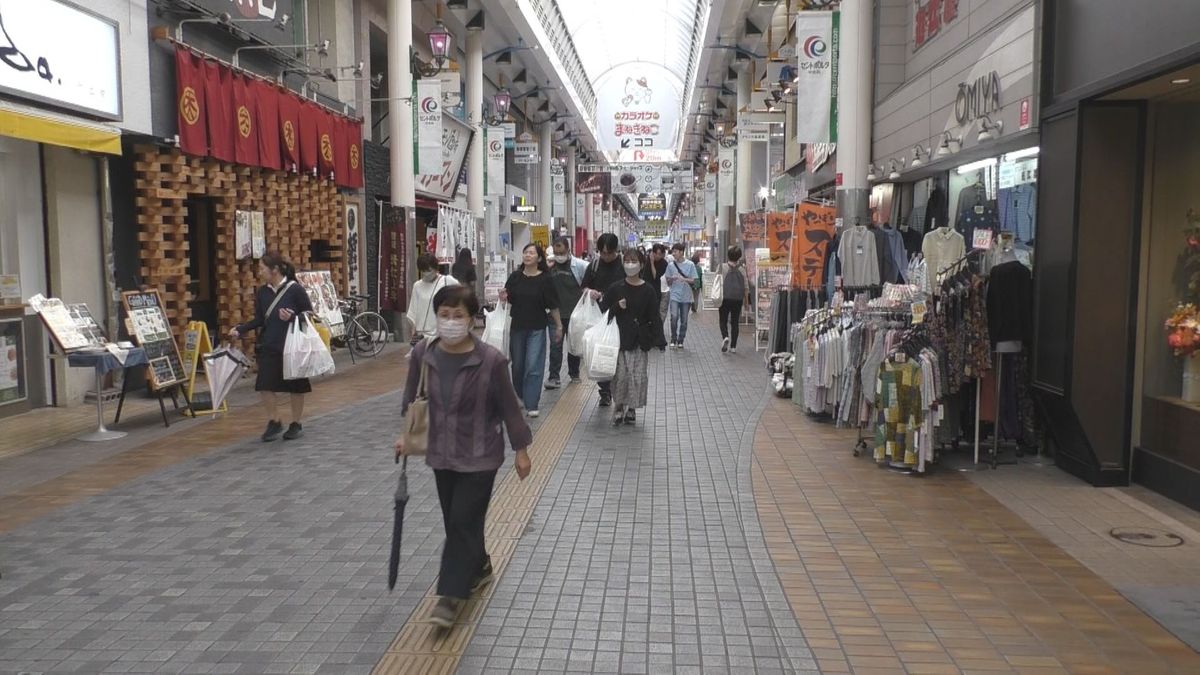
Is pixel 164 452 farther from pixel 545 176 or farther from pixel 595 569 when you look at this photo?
pixel 545 176

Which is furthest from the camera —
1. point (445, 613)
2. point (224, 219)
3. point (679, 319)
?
point (679, 319)

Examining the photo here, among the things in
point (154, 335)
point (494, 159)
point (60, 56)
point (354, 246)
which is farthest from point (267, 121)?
point (494, 159)

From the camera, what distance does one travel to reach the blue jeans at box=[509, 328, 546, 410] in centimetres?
944

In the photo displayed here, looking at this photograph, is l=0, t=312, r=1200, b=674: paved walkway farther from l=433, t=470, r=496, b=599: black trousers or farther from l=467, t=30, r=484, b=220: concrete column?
l=467, t=30, r=484, b=220: concrete column

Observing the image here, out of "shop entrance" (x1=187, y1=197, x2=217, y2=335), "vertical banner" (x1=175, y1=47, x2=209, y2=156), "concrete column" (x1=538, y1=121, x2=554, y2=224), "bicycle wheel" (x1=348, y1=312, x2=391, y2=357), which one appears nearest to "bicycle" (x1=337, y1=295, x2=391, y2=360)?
"bicycle wheel" (x1=348, y1=312, x2=391, y2=357)

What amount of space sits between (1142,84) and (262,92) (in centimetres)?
1052

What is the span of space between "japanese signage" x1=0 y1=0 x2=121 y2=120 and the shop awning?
202 mm

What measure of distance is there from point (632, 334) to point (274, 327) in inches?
126

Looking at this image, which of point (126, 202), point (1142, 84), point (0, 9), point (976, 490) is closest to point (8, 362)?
point (126, 202)

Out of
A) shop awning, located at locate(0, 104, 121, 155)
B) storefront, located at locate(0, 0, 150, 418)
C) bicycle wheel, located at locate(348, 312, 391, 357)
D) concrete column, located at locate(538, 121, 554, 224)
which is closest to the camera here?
shop awning, located at locate(0, 104, 121, 155)

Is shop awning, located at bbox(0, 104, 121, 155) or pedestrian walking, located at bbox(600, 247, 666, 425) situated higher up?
shop awning, located at bbox(0, 104, 121, 155)

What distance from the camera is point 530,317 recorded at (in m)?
9.42

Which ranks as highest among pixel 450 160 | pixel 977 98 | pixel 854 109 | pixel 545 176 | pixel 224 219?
pixel 545 176

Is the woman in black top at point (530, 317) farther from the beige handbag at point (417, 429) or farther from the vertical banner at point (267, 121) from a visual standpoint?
the vertical banner at point (267, 121)
